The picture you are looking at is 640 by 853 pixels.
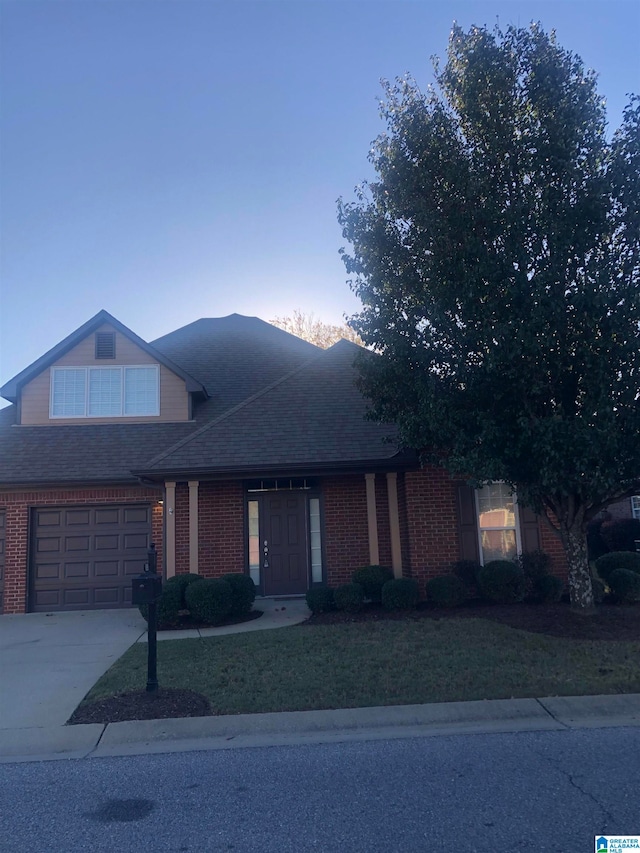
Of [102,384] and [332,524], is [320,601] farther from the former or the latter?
[102,384]

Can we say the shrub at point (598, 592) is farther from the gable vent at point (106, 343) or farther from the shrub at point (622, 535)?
the gable vent at point (106, 343)

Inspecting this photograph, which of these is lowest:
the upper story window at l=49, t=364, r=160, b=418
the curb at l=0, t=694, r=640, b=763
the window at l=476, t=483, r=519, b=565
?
the curb at l=0, t=694, r=640, b=763

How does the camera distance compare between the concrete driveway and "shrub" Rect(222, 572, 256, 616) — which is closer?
the concrete driveway

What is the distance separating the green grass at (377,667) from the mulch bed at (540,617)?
0.41 metres

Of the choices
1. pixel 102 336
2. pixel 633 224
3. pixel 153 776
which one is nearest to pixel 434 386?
pixel 633 224

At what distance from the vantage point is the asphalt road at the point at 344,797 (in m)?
4.00

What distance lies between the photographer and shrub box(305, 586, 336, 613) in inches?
443

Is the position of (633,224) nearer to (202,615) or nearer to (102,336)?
(202,615)

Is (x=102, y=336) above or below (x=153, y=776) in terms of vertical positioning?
above

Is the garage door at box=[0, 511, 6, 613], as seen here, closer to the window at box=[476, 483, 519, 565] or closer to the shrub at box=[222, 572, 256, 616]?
the shrub at box=[222, 572, 256, 616]

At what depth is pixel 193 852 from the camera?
390 cm

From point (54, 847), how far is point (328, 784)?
186 centimetres

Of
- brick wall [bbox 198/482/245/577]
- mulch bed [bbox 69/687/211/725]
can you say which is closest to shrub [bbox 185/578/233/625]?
brick wall [bbox 198/482/245/577]

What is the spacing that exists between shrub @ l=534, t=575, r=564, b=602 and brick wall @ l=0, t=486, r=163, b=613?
716 cm
